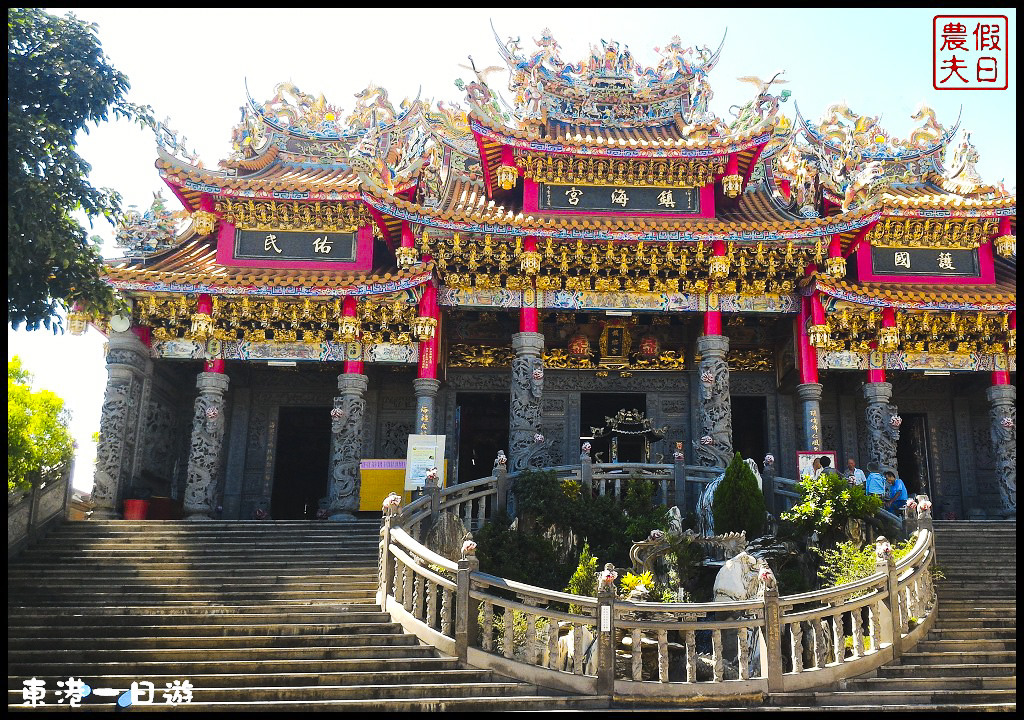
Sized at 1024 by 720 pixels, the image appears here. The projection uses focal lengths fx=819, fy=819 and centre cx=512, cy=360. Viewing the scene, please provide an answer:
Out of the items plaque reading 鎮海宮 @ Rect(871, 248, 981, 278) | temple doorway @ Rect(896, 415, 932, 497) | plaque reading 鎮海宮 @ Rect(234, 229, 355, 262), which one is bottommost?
temple doorway @ Rect(896, 415, 932, 497)

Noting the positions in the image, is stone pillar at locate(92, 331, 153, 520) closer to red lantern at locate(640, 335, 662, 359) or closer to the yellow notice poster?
the yellow notice poster

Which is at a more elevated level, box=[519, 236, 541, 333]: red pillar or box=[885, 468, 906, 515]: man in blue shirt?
box=[519, 236, 541, 333]: red pillar

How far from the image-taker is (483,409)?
17.7 meters

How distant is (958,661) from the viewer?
790cm

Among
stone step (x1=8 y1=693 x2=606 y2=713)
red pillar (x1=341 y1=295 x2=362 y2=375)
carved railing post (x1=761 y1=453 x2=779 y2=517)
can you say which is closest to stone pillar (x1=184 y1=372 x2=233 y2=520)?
red pillar (x1=341 y1=295 x2=362 y2=375)

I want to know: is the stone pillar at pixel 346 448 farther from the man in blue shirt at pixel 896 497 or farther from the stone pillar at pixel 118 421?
the man in blue shirt at pixel 896 497

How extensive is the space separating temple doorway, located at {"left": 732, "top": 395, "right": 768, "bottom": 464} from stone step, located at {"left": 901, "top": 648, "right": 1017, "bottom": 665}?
368 inches

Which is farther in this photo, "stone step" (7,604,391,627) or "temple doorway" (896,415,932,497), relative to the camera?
"temple doorway" (896,415,932,497)

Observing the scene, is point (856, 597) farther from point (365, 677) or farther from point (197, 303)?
point (197, 303)

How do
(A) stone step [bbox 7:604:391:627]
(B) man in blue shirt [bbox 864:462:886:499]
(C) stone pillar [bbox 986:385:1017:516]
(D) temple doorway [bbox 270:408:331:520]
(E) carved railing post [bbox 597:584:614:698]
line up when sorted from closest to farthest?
(E) carved railing post [bbox 597:584:614:698]
(A) stone step [bbox 7:604:391:627]
(B) man in blue shirt [bbox 864:462:886:499]
(C) stone pillar [bbox 986:385:1017:516]
(D) temple doorway [bbox 270:408:331:520]

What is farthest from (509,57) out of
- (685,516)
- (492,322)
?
(685,516)

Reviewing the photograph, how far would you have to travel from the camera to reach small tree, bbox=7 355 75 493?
10.1 metres

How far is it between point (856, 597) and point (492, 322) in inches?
392

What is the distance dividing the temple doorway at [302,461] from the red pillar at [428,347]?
3550 mm
